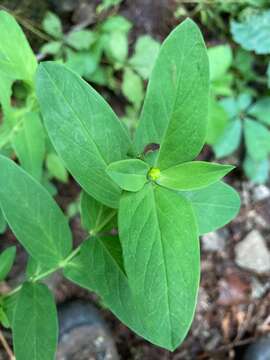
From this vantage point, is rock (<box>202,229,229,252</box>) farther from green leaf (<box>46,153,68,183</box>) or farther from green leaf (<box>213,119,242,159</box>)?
green leaf (<box>46,153,68,183</box>)

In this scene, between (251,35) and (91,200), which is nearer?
(91,200)

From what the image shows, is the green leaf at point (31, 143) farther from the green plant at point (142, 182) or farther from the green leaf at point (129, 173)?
the green leaf at point (129, 173)

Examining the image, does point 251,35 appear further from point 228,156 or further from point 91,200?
point 91,200

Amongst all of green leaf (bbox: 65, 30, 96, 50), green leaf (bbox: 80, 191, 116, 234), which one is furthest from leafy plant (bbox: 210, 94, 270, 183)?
green leaf (bbox: 80, 191, 116, 234)

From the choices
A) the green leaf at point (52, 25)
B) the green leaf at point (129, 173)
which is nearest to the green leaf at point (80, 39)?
the green leaf at point (52, 25)

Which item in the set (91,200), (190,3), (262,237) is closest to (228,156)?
(262,237)

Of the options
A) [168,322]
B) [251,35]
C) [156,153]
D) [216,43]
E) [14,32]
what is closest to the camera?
[168,322]

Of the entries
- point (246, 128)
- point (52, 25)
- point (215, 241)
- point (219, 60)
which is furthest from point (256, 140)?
point (52, 25)
